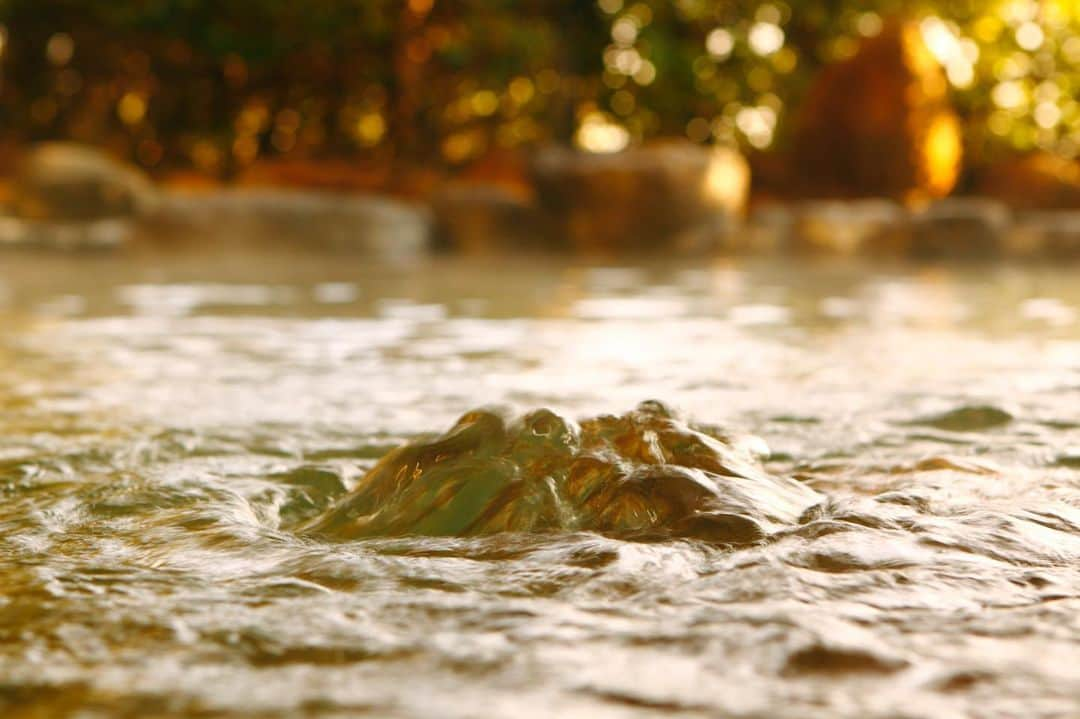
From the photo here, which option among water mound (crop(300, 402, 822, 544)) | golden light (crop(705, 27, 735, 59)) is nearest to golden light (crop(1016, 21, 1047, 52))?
golden light (crop(705, 27, 735, 59))

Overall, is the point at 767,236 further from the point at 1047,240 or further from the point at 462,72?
the point at 462,72

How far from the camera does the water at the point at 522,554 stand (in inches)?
47.3

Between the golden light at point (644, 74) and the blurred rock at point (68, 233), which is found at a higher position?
the golden light at point (644, 74)

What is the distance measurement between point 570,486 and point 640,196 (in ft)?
32.1

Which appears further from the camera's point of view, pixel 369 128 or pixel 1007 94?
pixel 369 128

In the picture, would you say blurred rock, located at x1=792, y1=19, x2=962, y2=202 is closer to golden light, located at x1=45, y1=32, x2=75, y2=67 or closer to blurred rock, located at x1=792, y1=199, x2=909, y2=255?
blurred rock, located at x1=792, y1=199, x2=909, y2=255

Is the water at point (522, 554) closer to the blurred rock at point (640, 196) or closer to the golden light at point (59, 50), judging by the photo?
the blurred rock at point (640, 196)

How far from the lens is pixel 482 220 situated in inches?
461

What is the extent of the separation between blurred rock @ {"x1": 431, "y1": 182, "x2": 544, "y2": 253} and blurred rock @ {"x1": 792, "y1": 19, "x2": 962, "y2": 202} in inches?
168

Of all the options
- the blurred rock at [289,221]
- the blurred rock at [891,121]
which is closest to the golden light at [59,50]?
the blurred rock at [289,221]

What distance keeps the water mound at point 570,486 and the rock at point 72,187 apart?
437 inches

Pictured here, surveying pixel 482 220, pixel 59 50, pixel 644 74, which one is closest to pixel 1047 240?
pixel 482 220

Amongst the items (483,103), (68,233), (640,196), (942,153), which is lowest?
(68,233)

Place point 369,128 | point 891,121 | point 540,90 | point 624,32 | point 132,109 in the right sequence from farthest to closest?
point 369,128 → point 132,109 → point 540,90 → point 624,32 → point 891,121
